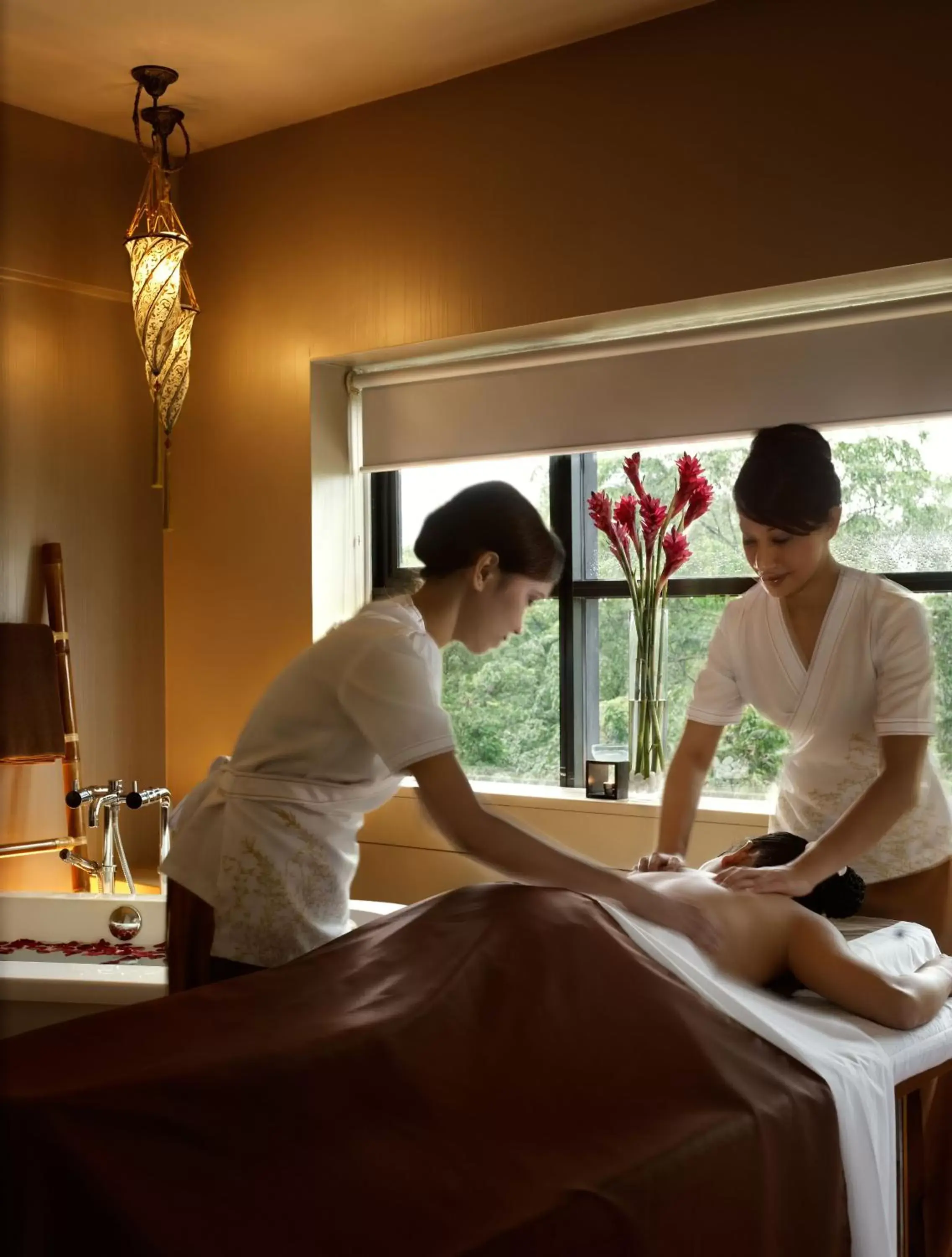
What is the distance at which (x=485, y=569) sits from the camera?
6.80 feet

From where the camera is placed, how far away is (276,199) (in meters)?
3.92

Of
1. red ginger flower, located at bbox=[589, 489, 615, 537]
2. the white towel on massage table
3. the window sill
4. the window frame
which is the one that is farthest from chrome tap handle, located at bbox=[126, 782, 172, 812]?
the white towel on massage table

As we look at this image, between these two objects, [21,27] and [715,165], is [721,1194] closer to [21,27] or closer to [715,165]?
[715,165]

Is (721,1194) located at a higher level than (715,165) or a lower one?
lower

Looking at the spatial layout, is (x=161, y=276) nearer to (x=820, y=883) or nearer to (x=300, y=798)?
(x=300, y=798)

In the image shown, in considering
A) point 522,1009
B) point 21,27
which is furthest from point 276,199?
point 522,1009

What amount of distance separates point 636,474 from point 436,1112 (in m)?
2.19

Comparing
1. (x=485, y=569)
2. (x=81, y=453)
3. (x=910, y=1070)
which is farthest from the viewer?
(x=81, y=453)

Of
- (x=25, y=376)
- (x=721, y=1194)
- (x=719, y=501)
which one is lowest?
(x=721, y=1194)

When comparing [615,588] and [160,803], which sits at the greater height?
[615,588]

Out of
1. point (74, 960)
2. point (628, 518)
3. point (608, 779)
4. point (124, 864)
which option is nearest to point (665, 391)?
point (628, 518)

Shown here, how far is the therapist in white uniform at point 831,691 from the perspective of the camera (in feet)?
7.41

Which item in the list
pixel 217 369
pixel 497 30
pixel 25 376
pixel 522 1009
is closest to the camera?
pixel 522 1009

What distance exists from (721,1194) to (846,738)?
105 cm
